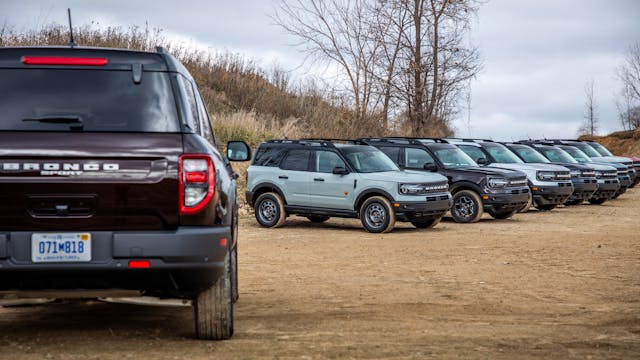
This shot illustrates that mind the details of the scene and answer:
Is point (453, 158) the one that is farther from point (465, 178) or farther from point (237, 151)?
point (237, 151)

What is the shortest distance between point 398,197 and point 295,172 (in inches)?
93.7

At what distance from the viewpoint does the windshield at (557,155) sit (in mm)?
29578

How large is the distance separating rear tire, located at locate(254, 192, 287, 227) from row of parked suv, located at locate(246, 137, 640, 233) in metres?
0.02

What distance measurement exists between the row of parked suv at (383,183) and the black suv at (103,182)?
1248 cm

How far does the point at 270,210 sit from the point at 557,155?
12.4 metres

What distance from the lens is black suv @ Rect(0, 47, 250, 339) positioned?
620cm

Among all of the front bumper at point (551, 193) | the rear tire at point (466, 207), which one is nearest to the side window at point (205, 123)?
the rear tire at point (466, 207)

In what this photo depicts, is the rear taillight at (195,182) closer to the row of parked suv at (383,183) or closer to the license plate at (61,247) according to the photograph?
the license plate at (61,247)

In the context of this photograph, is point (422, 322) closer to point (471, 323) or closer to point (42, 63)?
point (471, 323)

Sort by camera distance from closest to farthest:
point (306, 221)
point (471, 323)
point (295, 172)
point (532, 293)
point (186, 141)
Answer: point (186, 141) < point (471, 323) < point (532, 293) < point (295, 172) < point (306, 221)

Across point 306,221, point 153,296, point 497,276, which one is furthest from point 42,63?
point 306,221

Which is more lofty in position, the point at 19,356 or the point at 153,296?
the point at 153,296

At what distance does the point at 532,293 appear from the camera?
33.9 feet

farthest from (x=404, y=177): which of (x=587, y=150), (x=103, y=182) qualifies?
(x=587, y=150)
